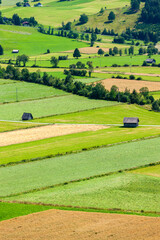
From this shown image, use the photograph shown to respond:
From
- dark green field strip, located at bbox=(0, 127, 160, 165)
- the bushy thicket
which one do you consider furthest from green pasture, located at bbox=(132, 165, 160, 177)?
the bushy thicket

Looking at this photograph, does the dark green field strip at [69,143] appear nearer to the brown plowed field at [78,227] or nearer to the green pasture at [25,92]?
the brown plowed field at [78,227]

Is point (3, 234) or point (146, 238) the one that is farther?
point (3, 234)

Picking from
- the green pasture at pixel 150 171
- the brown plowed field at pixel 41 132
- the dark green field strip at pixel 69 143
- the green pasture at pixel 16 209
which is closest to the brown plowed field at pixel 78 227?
the green pasture at pixel 16 209

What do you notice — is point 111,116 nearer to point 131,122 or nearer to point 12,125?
point 131,122

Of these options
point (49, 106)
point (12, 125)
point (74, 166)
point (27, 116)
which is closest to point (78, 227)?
point (74, 166)

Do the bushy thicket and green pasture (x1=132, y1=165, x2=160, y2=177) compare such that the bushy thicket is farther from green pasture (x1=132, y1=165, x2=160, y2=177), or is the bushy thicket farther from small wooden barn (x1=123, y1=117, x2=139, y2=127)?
green pasture (x1=132, y1=165, x2=160, y2=177)

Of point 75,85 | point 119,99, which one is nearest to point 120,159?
point 119,99

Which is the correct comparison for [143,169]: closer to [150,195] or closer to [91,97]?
[150,195]
